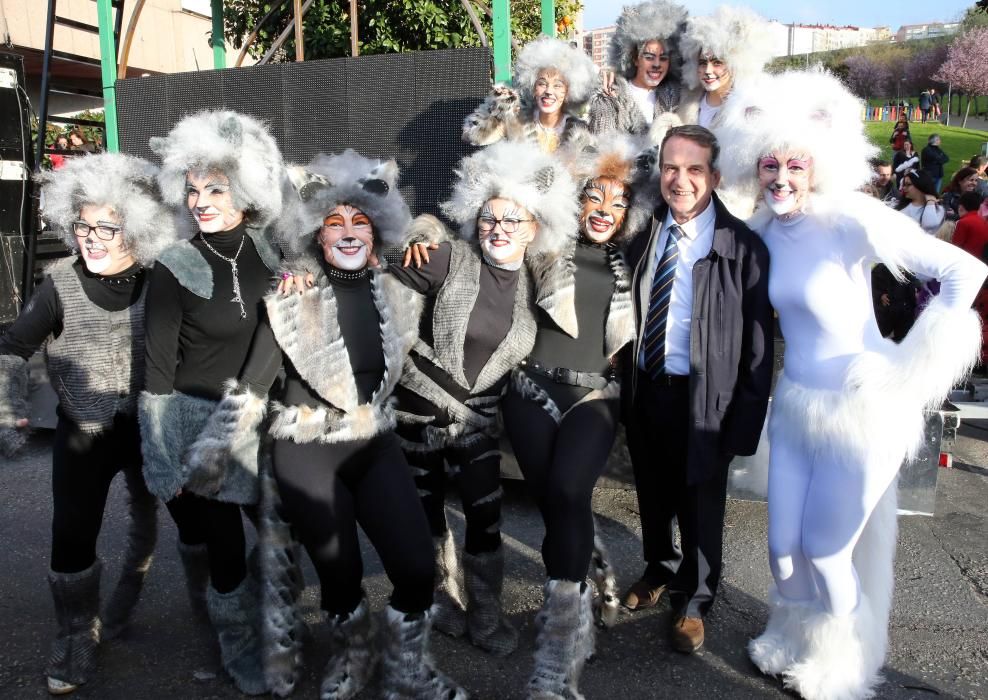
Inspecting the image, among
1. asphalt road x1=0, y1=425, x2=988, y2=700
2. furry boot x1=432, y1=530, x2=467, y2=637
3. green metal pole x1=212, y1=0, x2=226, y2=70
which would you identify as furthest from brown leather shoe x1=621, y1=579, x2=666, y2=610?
green metal pole x1=212, y1=0, x2=226, y2=70

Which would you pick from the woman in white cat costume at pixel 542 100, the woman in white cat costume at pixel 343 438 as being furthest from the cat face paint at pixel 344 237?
the woman in white cat costume at pixel 542 100

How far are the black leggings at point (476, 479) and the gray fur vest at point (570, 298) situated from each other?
21.6 inches

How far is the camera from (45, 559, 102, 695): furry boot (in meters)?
2.70

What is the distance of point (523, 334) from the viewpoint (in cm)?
277

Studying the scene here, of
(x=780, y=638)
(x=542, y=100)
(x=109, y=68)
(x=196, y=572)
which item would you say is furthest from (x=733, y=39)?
(x=109, y=68)

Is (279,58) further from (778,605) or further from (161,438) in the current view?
(778,605)

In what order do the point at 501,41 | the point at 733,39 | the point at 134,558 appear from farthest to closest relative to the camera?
the point at 501,41
the point at 733,39
the point at 134,558

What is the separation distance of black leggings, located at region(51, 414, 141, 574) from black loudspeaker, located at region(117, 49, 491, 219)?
248 cm

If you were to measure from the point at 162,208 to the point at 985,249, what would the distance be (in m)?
6.22

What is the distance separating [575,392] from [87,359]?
1.72 m

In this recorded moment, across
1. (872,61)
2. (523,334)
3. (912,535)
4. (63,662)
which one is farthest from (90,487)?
(872,61)

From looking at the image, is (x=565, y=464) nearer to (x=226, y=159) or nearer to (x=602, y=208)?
(x=602, y=208)

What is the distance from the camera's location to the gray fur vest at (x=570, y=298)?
274cm

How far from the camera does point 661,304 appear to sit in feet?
9.05
